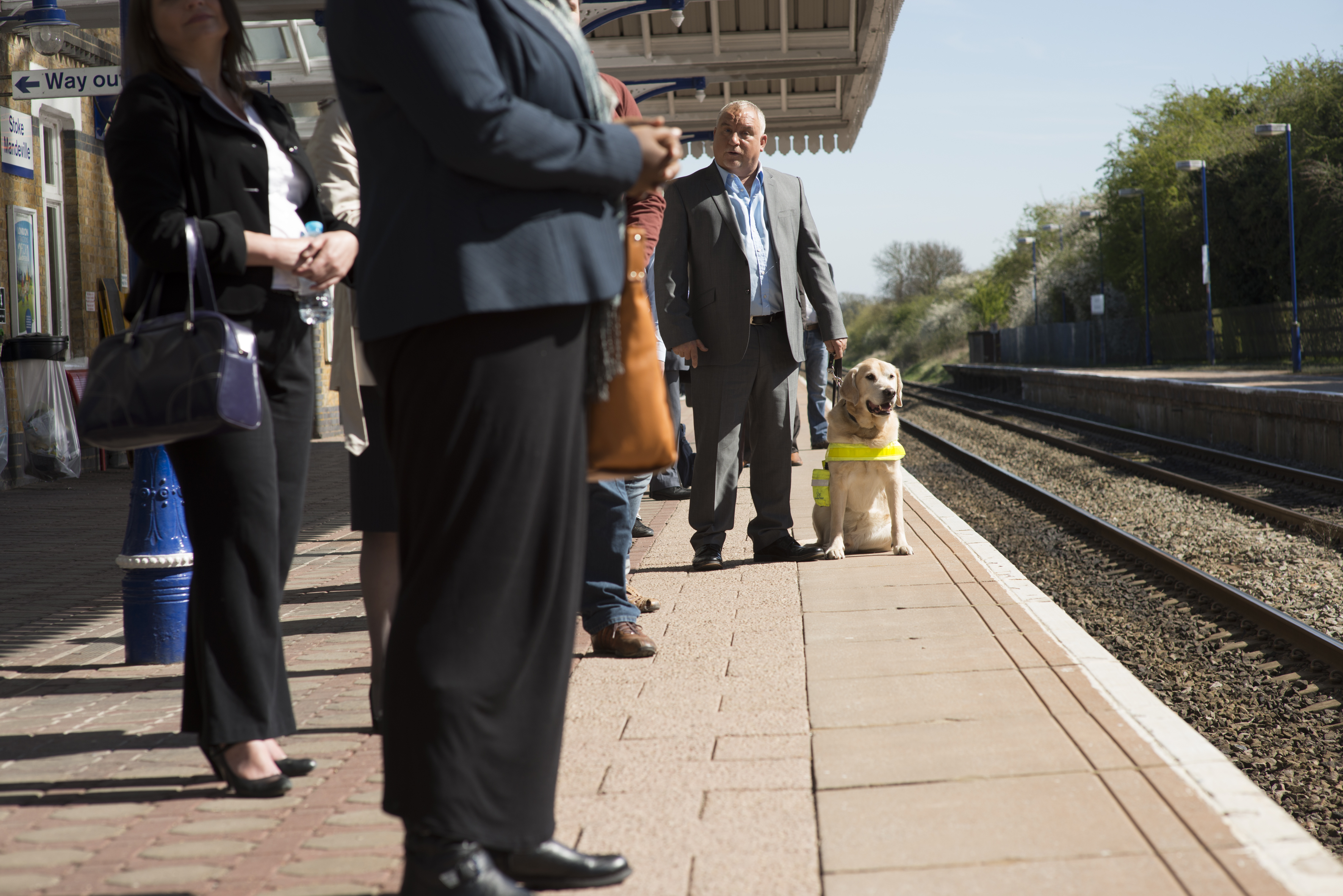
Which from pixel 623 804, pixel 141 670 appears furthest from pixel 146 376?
pixel 141 670

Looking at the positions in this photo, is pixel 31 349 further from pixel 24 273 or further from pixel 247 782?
pixel 247 782

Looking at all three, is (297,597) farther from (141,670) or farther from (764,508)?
(764,508)

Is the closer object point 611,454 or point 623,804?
point 611,454

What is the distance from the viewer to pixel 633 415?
242cm

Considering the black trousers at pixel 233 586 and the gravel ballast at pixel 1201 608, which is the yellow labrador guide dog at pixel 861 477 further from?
the black trousers at pixel 233 586

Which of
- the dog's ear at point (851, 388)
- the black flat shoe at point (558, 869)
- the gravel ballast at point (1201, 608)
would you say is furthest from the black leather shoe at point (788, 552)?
the black flat shoe at point (558, 869)

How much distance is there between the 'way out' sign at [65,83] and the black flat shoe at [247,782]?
8566 mm

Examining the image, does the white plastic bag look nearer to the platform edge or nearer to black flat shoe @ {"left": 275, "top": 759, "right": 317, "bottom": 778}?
black flat shoe @ {"left": 275, "top": 759, "right": 317, "bottom": 778}

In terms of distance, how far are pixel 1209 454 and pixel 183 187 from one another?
15.6 metres

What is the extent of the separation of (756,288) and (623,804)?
385 centimetres

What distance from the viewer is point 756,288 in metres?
6.39

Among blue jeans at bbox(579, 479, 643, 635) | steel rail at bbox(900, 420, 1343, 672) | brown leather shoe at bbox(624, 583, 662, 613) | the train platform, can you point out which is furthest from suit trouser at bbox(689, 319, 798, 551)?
steel rail at bbox(900, 420, 1343, 672)

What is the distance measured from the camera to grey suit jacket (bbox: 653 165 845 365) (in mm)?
6285

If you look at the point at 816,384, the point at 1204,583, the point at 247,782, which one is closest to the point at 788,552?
the point at 1204,583
